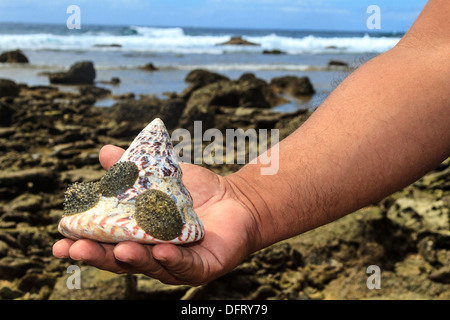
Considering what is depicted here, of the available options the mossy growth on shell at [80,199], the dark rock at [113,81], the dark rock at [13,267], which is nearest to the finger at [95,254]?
the mossy growth on shell at [80,199]

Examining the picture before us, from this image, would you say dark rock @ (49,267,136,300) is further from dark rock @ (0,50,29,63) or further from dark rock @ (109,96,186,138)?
dark rock @ (0,50,29,63)

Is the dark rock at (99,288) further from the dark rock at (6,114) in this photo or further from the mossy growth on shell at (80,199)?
the dark rock at (6,114)

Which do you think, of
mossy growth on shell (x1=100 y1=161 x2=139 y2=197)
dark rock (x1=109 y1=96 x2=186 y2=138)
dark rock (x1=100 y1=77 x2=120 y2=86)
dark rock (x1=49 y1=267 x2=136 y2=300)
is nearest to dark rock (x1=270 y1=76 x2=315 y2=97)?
dark rock (x1=100 y1=77 x2=120 y2=86)

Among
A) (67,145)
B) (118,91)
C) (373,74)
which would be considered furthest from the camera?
(118,91)

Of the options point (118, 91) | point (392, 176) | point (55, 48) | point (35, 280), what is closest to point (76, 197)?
point (392, 176)

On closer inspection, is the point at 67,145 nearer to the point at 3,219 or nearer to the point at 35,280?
the point at 3,219
